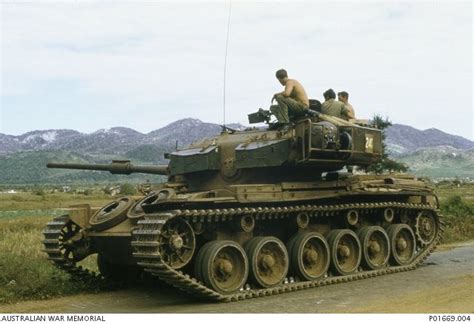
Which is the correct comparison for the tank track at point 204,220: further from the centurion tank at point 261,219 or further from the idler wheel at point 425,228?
the idler wheel at point 425,228

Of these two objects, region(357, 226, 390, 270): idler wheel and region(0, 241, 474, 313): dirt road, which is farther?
region(357, 226, 390, 270): idler wheel

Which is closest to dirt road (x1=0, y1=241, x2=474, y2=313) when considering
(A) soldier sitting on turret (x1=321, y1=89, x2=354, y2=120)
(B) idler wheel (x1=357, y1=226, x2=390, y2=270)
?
(B) idler wheel (x1=357, y1=226, x2=390, y2=270)

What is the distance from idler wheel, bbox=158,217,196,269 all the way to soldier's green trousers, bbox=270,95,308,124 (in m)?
3.49

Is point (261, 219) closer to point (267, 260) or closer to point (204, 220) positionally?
point (267, 260)

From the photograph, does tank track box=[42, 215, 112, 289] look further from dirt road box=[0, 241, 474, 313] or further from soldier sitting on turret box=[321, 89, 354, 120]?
soldier sitting on turret box=[321, 89, 354, 120]

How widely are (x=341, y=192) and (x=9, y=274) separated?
6474mm

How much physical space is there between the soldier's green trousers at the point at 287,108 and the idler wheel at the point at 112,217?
3381mm

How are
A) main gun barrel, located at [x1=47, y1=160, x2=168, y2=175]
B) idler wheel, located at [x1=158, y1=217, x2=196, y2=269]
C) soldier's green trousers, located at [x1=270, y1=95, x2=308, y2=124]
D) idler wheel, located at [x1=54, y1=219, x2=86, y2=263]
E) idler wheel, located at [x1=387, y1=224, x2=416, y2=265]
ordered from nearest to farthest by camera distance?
idler wheel, located at [x1=158, y1=217, x2=196, y2=269] < idler wheel, located at [x1=54, y1=219, x2=86, y2=263] < soldier's green trousers, located at [x1=270, y1=95, x2=308, y2=124] < idler wheel, located at [x1=387, y1=224, x2=416, y2=265] < main gun barrel, located at [x1=47, y1=160, x2=168, y2=175]

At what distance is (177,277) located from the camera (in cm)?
1107

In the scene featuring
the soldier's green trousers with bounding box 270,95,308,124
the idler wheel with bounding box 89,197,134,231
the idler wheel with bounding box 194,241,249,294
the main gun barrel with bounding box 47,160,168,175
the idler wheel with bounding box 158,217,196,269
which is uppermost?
the soldier's green trousers with bounding box 270,95,308,124

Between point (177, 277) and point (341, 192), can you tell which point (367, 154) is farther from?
point (177, 277)

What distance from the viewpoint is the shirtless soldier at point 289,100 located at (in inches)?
547

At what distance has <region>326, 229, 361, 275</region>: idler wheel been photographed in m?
14.0

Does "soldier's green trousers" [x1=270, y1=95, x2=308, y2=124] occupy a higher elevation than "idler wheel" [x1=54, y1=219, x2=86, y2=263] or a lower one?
higher
